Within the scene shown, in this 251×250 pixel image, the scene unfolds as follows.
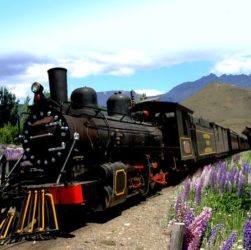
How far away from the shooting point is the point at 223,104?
140125mm

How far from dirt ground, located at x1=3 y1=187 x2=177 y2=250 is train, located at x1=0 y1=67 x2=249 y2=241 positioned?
12.9 inches

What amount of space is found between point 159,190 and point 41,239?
7.02 metres

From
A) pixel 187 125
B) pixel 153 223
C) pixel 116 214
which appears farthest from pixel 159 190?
pixel 153 223

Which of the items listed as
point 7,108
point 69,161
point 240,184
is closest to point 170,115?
point 69,161

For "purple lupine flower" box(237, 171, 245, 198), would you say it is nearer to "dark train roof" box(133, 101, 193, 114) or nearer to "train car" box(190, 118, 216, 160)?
"dark train roof" box(133, 101, 193, 114)

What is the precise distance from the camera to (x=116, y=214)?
964 centimetres

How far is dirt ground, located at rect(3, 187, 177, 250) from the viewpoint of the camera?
6.85 meters

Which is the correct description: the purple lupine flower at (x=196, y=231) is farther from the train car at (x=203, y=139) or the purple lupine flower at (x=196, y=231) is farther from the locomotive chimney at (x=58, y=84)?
the train car at (x=203, y=139)

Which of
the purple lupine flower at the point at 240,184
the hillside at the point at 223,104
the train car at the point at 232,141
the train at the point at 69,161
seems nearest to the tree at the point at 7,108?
the train car at the point at 232,141

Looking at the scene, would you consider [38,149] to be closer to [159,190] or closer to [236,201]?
[236,201]

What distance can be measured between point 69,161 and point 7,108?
49.0 m

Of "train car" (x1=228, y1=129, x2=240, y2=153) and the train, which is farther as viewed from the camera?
"train car" (x1=228, y1=129, x2=240, y2=153)

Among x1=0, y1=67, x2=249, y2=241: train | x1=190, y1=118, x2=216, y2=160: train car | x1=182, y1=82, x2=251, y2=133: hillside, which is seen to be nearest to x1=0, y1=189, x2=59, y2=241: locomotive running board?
x1=0, y1=67, x2=249, y2=241: train

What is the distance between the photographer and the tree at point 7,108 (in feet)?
179
